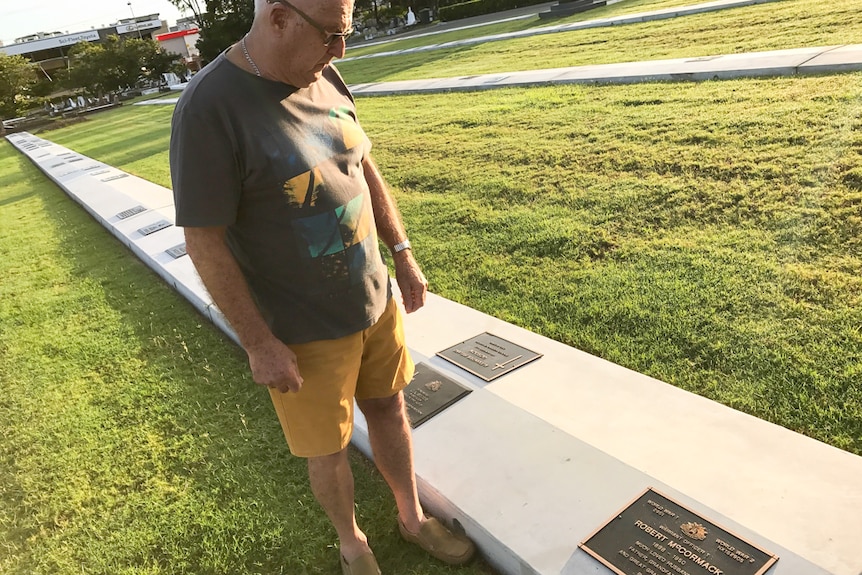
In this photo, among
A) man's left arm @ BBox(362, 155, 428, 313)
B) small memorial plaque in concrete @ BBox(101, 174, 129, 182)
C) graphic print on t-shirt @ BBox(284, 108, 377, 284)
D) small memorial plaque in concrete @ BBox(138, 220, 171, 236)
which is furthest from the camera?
small memorial plaque in concrete @ BBox(101, 174, 129, 182)

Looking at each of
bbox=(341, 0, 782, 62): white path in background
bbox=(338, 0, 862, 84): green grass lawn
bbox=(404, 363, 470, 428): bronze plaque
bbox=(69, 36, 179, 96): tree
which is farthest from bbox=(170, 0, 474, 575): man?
bbox=(69, 36, 179, 96): tree

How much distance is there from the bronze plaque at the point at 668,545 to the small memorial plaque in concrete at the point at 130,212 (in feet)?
22.4

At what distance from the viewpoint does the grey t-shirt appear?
1.49 metres

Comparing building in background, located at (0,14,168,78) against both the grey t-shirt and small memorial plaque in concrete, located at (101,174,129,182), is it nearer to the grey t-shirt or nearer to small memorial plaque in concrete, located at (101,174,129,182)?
small memorial plaque in concrete, located at (101,174,129,182)

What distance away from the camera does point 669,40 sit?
33.6ft

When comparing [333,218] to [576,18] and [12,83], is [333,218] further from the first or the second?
[12,83]

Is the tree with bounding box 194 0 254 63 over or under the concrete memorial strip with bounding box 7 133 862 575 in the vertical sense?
over

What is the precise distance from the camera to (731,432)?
2420mm

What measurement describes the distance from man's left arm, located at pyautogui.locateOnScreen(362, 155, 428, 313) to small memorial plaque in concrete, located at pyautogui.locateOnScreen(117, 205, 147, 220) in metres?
6.11

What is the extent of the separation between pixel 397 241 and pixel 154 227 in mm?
5216

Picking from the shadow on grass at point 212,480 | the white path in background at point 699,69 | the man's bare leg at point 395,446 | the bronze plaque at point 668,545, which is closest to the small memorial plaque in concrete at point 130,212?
the shadow on grass at point 212,480

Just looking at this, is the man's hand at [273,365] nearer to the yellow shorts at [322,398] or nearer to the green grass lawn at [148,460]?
the yellow shorts at [322,398]

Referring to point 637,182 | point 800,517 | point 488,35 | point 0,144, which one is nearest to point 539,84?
point 637,182

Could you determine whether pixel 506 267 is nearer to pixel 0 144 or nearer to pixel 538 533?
pixel 538 533
